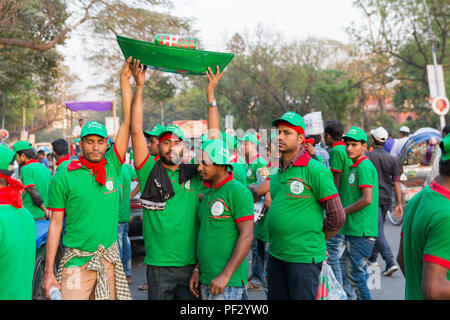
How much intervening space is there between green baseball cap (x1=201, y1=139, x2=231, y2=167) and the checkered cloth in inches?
47.4

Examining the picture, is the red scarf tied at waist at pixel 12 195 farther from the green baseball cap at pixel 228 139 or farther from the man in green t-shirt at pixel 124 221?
the man in green t-shirt at pixel 124 221

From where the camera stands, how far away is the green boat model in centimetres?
330

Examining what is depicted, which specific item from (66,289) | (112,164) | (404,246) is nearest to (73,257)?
(66,289)

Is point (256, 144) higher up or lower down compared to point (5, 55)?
lower down

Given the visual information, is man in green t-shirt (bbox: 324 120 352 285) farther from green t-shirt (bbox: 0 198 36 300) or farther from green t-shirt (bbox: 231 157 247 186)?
green t-shirt (bbox: 0 198 36 300)

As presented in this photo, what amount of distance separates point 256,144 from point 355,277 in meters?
2.12

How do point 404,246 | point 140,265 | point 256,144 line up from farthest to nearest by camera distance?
1. point 140,265
2. point 256,144
3. point 404,246

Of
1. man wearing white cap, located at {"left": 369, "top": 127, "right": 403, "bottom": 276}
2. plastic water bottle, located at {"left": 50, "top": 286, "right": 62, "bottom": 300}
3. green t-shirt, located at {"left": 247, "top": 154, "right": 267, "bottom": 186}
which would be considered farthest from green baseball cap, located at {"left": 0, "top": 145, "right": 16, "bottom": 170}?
man wearing white cap, located at {"left": 369, "top": 127, "right": 403, "bottom": 276}

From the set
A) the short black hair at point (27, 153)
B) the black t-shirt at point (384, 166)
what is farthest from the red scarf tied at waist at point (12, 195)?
the black t-shirt at point (384, 166)

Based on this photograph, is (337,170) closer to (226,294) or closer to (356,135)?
(356,135)

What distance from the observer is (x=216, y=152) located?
314cm

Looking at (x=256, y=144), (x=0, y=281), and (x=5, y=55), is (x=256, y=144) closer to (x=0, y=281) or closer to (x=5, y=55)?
(x=0, y=281)

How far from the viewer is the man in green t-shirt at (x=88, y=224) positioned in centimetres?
332

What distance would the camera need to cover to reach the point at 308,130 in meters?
5.92
